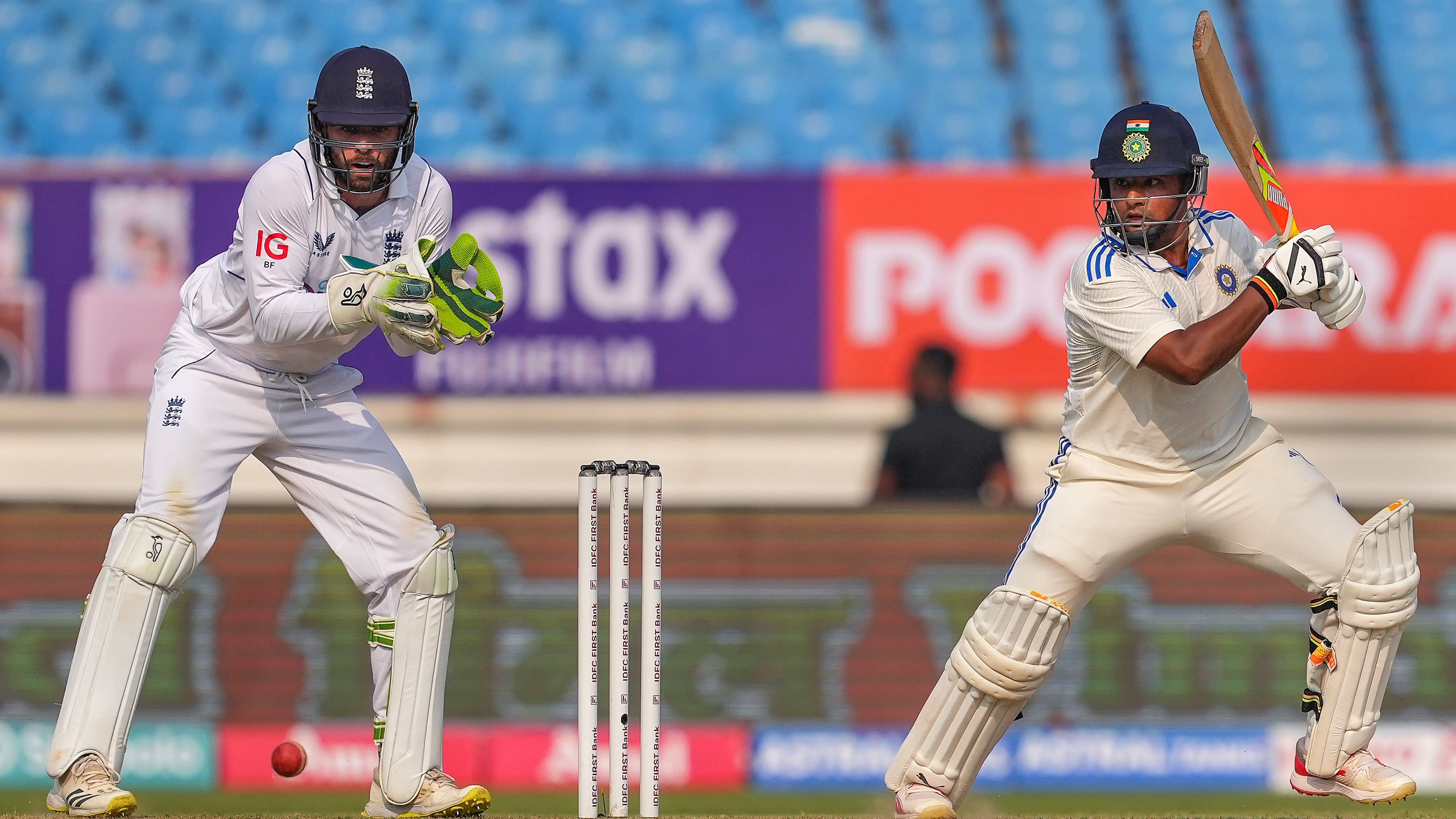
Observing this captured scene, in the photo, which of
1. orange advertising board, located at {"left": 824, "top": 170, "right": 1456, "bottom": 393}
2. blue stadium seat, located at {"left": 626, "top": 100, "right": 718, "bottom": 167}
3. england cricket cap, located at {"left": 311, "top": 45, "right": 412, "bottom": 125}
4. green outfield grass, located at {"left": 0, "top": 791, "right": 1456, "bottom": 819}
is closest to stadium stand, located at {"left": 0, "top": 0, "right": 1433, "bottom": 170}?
blue stadium seat, located at {"left": 626, "top": 100, "right": 718, "bottom": 167}

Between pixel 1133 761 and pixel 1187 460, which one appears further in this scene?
pixel 1133 761

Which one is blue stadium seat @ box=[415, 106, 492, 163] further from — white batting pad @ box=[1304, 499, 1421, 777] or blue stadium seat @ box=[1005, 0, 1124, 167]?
white batting pad @ box=[1304, 499, 1421, 777]

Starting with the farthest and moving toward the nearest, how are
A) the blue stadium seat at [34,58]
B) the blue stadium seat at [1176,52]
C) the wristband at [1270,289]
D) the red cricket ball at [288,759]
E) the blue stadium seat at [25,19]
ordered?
the blue stadium seat at [25,19]
the blue stadium seat at [34,58]
the blue stadium seat at [1176,52]
the red cricket ball at [288,759]
the wristband at [1270,289]

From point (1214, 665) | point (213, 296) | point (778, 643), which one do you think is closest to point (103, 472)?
point (778, 643)

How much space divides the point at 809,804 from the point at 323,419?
2.51 meters

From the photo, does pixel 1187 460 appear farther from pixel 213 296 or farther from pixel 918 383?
pixel 918 383

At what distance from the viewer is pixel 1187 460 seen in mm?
4348

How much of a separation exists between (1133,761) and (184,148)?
20.7ft

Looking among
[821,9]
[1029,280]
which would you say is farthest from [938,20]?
[1029,280]

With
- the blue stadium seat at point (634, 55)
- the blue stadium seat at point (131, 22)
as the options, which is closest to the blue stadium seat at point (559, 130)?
the blue stadium seat at point (634, 55)

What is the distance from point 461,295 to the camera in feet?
13.9

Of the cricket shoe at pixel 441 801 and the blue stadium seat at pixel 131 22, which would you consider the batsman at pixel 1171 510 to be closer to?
the cricket shoe at pixel 441 801

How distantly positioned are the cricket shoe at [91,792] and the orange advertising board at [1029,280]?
5.16 m

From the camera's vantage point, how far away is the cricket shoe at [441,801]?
14.6 ft
